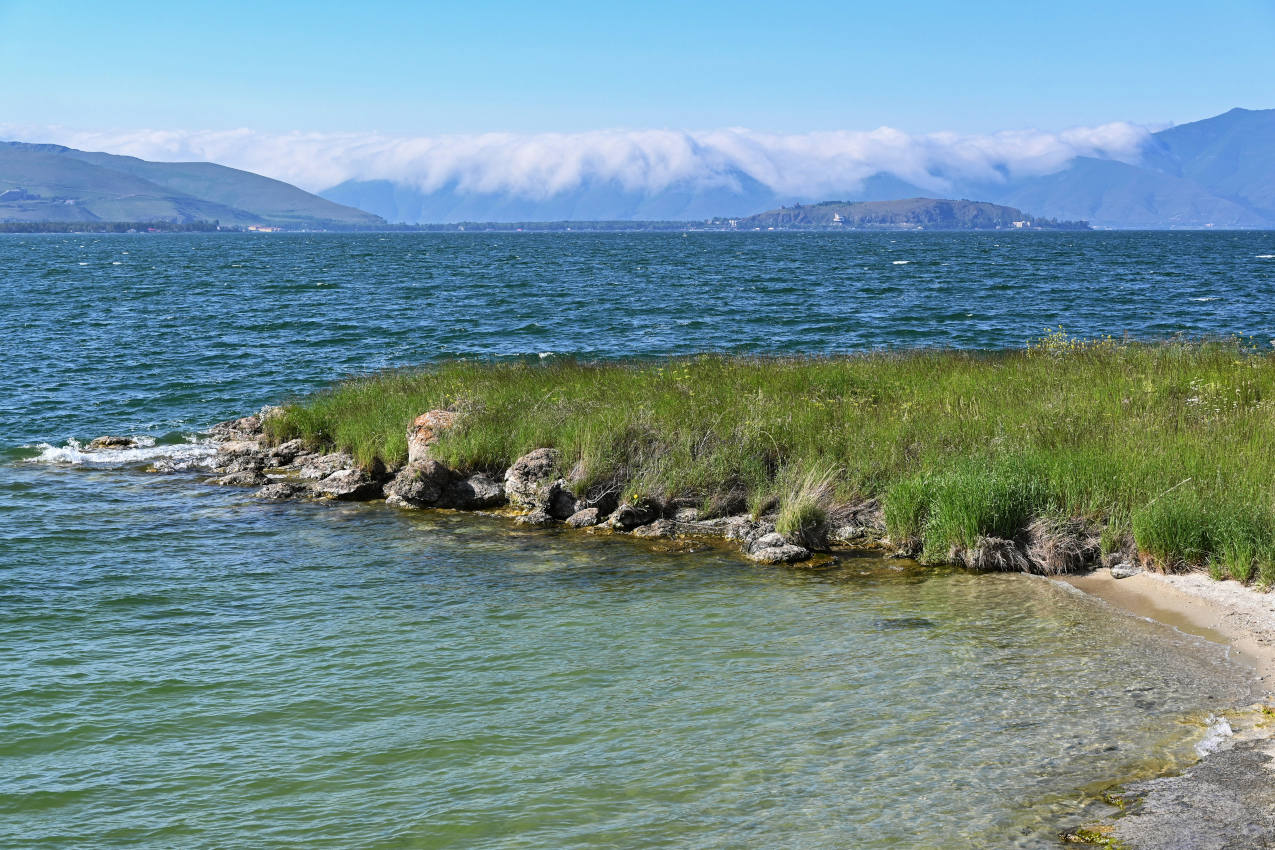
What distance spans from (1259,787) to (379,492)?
46.6 feet

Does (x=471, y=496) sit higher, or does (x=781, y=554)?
(x=781, y=554)

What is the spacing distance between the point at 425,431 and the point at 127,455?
302 inches

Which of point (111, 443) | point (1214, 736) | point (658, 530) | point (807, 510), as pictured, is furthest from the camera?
point (111, 443)

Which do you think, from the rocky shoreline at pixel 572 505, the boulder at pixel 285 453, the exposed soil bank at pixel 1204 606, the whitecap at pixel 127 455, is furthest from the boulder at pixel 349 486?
the exposed soil bank at pixel 1204 606

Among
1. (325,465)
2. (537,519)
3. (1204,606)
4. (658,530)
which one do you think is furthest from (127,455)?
(1204,606)

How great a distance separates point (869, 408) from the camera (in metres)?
18.0

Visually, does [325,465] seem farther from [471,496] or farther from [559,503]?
[559,503]

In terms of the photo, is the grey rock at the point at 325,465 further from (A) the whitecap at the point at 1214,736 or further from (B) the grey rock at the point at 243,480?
(A) the whitecap at the point at 1214,736

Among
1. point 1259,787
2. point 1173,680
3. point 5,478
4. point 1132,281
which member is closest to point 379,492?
point 5,478

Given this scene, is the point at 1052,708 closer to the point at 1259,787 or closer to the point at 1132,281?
the point at 1259,787

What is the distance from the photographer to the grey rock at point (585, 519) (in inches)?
619

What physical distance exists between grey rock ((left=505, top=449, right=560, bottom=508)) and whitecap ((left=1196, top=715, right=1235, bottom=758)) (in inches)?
406

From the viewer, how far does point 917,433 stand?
15984mm

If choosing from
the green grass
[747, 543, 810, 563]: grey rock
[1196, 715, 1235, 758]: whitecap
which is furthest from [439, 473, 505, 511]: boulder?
[1196, 715, 1235, 758]: whitecap
